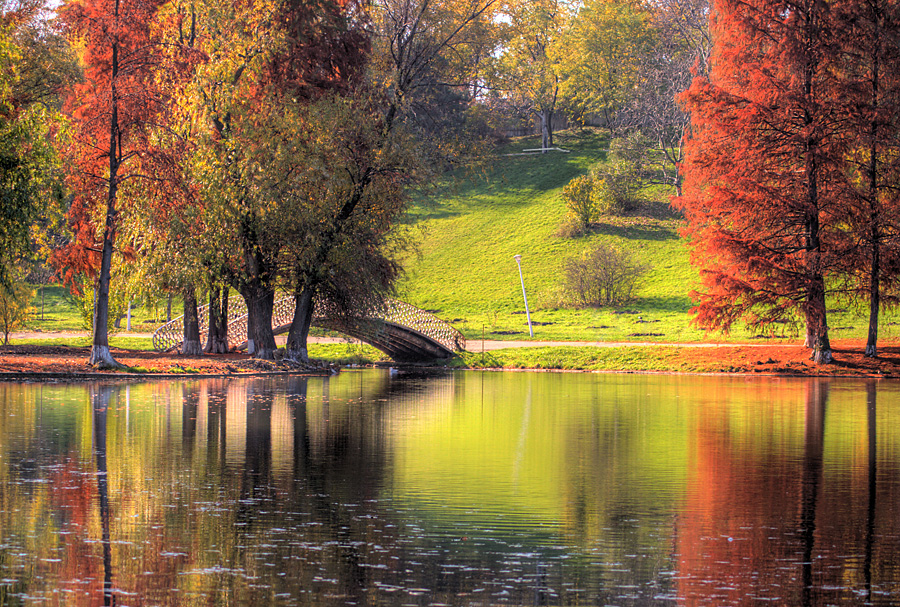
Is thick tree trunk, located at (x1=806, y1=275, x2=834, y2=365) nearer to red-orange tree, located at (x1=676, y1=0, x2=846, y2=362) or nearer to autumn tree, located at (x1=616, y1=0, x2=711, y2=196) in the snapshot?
red-orange tree, located at (x1=676, y1=0, x2=846, y2=362)

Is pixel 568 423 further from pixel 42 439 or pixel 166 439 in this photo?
pixel 42 439

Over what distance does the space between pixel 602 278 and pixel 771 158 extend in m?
20.0

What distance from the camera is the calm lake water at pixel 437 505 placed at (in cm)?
823

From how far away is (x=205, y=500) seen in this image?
448 inches

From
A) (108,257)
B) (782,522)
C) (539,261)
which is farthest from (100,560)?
(539,261)

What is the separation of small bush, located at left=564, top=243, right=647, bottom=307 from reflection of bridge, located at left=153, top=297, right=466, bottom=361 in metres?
15.0

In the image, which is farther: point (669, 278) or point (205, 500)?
point (669, 278)

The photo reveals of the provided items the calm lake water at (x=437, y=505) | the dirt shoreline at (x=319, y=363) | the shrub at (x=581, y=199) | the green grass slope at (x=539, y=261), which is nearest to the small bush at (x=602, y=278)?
the green grass slope at (x=539, y=261)

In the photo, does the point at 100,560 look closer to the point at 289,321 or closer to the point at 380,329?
the point at 380,329

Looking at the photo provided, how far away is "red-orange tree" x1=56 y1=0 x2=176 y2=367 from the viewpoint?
88.9ft

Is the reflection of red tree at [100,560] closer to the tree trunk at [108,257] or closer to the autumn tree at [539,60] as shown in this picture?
the tree trunk at [108,257]

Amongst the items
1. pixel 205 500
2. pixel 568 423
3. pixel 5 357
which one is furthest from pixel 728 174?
pixel 205 500

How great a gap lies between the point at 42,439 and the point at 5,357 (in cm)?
1477

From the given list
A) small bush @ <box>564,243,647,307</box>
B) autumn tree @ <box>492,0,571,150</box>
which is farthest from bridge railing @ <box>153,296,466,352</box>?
autumn tree @ <box>492,0,571,150</box>
